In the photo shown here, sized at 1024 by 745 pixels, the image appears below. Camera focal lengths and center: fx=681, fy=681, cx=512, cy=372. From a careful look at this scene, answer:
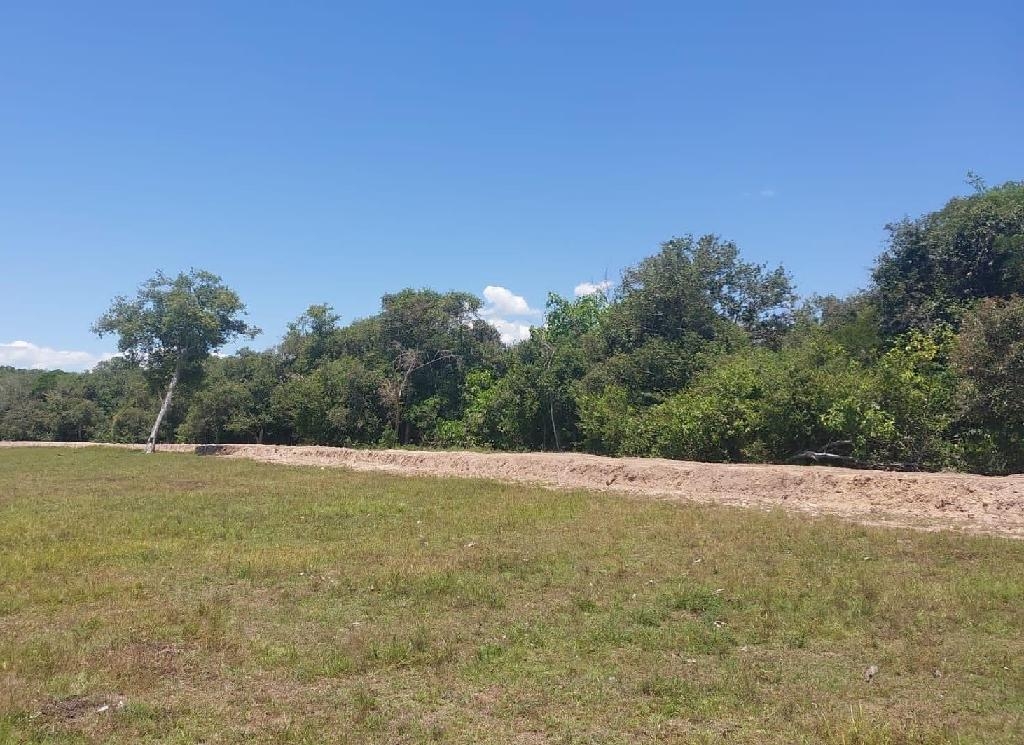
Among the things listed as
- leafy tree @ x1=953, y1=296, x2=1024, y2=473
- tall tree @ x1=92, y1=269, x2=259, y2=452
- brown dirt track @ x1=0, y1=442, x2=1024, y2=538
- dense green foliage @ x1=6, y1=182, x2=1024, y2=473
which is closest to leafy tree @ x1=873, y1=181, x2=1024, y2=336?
dense green foliage @ x1=6, y1=182, x2=1024, y2=473

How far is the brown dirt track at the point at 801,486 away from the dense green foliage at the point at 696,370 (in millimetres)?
4806

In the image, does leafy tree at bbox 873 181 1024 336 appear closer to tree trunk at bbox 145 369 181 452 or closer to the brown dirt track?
the brown dirt track

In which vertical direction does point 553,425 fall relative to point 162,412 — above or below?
above

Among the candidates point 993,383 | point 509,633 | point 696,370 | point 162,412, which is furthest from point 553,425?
point 509,633

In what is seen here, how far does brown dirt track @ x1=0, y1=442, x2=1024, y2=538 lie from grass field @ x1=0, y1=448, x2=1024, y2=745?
311 centimetres

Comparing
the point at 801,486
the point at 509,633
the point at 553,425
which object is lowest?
the point at 509,633

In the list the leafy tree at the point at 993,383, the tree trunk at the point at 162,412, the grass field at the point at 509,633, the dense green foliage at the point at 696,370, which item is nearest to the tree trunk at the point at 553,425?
the dense green foliage at the point at 696,370

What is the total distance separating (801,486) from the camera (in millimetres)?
20578

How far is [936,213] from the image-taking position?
3033 cm

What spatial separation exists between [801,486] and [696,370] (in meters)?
15.0

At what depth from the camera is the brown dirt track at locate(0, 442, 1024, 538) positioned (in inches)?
649

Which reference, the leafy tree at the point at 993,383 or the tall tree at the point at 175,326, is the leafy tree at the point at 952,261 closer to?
the leafy tree at the point at 993,383

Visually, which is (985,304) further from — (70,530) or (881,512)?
(70,530)

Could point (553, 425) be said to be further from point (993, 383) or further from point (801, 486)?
point (993, 383)
